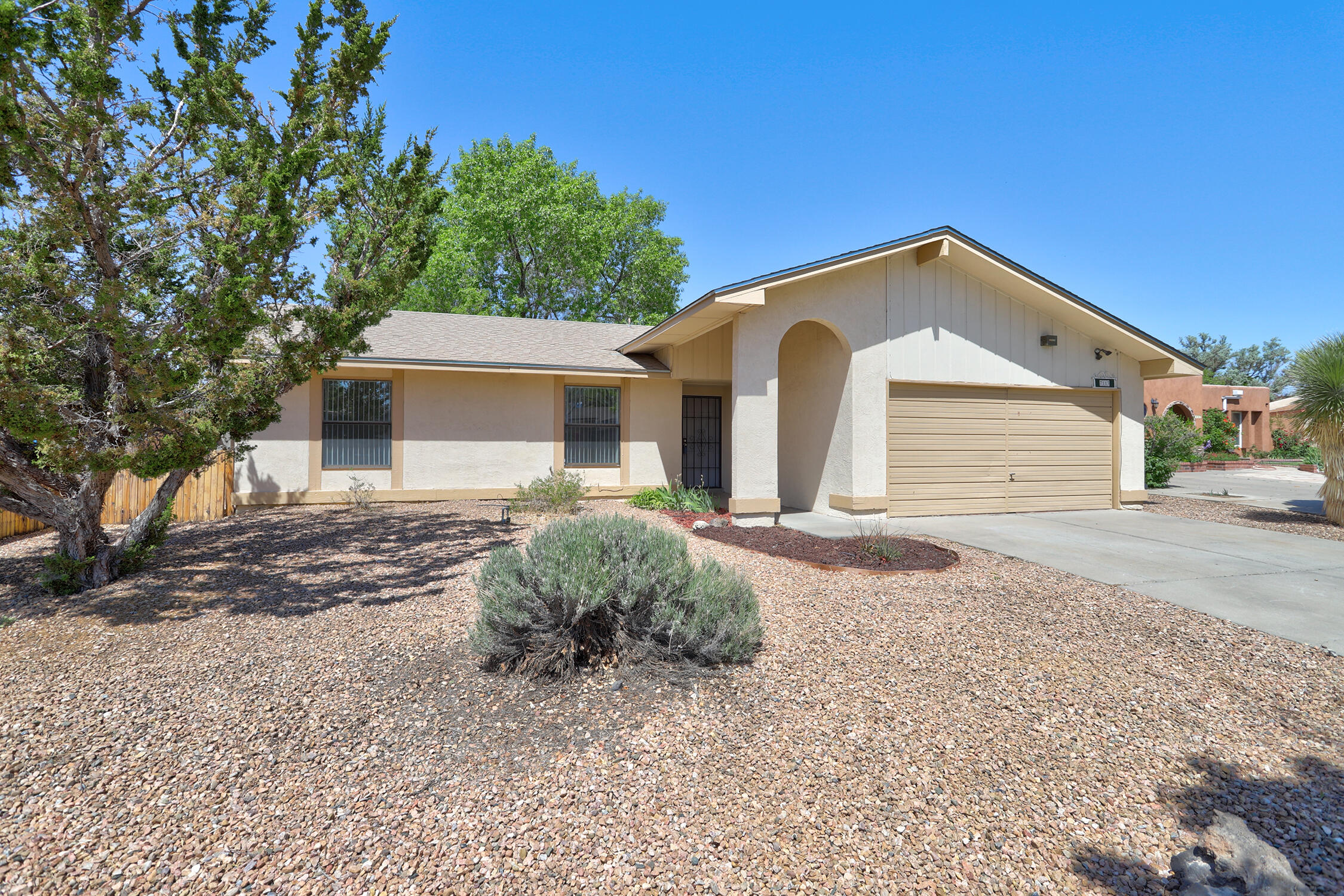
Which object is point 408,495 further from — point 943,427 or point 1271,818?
point 1271,818

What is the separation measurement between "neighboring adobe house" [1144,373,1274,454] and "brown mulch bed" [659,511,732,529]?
24011mm

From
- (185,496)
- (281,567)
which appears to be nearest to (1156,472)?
(281,567)

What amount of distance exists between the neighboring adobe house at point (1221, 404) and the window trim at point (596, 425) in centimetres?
2379

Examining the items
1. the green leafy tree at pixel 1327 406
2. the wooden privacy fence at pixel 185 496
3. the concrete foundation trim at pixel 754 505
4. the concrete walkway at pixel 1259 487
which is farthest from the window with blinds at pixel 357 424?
the concrete walkway at pixel 1259 487

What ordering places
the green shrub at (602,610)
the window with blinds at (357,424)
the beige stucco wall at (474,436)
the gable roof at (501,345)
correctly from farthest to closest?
the gable roof at (501,345) < the window with blinds at (357,424) < the beige stucco wall at (474,436) < the green shrub at (602,610)

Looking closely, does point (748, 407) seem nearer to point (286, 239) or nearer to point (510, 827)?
point (286, 239)

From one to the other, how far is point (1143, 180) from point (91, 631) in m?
17.6

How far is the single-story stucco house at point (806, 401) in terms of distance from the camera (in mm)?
10180

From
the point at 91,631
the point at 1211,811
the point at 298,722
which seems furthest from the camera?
the point at 91,631

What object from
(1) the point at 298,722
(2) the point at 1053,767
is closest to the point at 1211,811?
(2) the point at 1053,767

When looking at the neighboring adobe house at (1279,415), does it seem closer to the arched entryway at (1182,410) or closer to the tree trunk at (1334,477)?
the arched entryway at (1182,410)

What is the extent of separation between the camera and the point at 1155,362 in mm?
11734

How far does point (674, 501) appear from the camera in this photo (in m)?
11.3

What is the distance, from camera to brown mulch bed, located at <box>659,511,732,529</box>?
9.69 m
